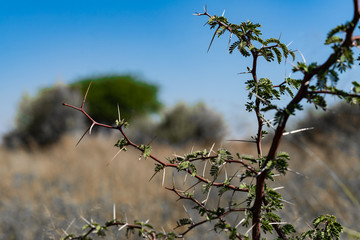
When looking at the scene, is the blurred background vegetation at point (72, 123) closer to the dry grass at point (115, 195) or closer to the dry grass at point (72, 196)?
the dry grass at point (72, 196)

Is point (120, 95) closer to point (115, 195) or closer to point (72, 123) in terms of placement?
point (72, 123)

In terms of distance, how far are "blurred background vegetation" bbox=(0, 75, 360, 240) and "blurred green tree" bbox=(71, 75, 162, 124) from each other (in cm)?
843

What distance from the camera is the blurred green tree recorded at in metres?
25.0

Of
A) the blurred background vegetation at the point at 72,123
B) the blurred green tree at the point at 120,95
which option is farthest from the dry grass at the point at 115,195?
the blurred green tree at the point at 120,95

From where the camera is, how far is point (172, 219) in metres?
4.63

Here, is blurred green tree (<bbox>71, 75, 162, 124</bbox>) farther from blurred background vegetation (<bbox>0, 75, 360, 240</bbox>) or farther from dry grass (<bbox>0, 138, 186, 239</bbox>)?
dry grass (<bbox>0, 138, 186, 239</bbox>)

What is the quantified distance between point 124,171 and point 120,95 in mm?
18459

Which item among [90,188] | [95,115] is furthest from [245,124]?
[95,115]

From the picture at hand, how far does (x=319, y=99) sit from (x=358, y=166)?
496cm

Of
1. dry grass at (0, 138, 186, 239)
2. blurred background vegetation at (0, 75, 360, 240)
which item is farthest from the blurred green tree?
dry grass at (0, 138, 186, 239)

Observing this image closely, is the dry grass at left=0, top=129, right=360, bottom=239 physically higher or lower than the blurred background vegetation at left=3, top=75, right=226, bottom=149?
lower

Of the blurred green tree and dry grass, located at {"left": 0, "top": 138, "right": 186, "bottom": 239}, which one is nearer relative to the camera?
dry grass, located at {"left": 0, "top": 138, "right": 186, "bottom": 239}

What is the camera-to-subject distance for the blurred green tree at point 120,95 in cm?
2500

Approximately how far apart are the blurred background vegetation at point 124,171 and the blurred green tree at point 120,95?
843 centimetres
